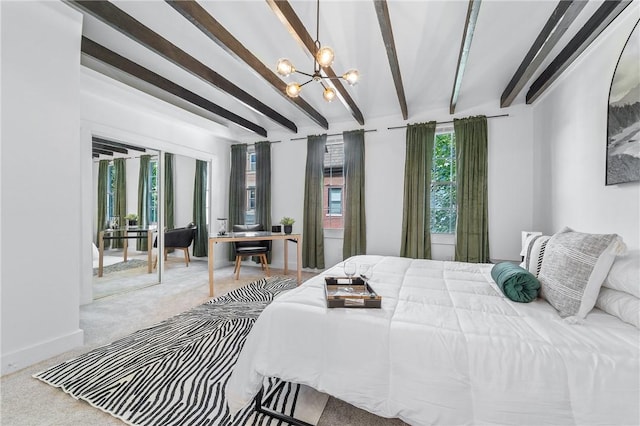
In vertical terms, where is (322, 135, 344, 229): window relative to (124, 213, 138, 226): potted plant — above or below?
above

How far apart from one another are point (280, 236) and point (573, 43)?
3789 mm

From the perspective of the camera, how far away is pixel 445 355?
109cm

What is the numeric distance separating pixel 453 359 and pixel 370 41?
8.81 ft

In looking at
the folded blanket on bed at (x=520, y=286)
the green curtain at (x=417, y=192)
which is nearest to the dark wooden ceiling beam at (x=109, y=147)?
the green curtain at (x=417, y=192)

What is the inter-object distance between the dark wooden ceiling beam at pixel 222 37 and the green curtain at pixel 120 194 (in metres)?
2.34

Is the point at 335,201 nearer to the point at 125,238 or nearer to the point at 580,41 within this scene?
the point at 125,238

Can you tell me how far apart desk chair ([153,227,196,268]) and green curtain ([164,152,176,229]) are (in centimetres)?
14

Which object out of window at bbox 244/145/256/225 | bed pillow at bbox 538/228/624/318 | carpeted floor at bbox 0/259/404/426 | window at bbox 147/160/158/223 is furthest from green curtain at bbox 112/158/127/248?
bed pillow at bbox 538/228/624/318

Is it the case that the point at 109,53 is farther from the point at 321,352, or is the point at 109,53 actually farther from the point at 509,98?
the point at 509,98

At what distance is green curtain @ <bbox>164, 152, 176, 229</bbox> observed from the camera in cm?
394

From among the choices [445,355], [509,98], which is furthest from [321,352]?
[509,98]

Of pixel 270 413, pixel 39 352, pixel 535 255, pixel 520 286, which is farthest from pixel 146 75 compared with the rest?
pixel 535 255

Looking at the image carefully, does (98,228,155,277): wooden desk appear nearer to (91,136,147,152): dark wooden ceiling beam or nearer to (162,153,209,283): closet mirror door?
(162,153,209,283): closet mirror door

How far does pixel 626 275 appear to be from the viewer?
1.28m
